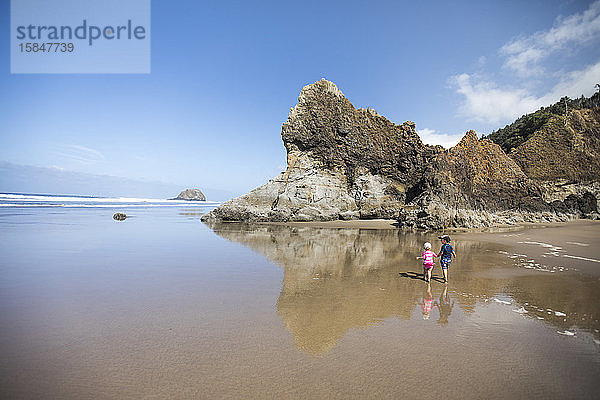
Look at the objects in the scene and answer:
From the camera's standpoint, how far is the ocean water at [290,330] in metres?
2.81

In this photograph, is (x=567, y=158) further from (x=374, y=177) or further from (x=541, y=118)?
(x=541, y=118)

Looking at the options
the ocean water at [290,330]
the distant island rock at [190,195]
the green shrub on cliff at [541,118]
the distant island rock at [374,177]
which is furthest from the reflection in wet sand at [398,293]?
the distant island rock at [190,195]

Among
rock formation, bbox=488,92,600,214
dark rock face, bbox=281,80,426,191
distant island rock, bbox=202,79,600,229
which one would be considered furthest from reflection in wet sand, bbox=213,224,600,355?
rock formation, bbox=488,92,600,214

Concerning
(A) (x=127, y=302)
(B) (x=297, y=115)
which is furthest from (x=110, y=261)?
(B) (x=297, y=115)

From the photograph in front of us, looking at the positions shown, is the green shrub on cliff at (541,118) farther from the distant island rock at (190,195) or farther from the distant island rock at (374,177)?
the distant island rock at (190,195)

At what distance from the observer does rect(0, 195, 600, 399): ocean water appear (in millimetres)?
2814

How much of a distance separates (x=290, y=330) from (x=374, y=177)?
23.0m

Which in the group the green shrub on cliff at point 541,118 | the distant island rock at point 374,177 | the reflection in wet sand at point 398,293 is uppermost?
the green shrub on cliff at point 541,118

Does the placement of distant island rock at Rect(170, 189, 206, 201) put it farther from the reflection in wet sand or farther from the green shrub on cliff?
the reflection in wet sand

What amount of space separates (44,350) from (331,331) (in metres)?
3.44

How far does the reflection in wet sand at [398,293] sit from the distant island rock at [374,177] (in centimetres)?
1393

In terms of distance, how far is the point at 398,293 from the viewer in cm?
585

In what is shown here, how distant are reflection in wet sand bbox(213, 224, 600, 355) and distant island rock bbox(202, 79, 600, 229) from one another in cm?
1393

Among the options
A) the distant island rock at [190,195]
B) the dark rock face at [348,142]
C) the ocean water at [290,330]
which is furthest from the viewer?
the distant island rock at [190,195]
